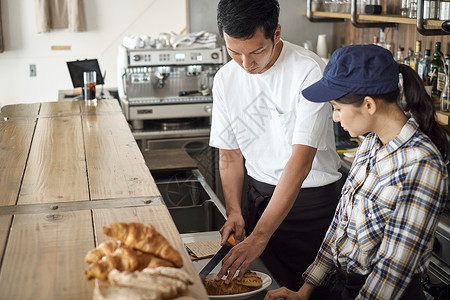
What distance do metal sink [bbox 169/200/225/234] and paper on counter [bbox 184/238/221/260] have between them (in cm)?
47

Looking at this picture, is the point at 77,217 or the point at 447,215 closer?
the point at 77,217

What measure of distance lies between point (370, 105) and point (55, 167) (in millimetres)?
911

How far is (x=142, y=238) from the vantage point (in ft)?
3.01

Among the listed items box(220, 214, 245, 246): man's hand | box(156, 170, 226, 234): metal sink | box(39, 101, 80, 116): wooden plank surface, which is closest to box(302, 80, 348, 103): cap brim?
box(220, 214, 245, 246): man's hand

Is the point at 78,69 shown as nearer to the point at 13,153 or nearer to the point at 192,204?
the point at 192,204

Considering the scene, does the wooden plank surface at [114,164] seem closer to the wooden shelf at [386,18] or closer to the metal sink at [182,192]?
the metal sink at [182,192]

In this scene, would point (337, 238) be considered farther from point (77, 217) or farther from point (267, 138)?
point (77, 217)

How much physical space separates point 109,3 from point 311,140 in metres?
4.90

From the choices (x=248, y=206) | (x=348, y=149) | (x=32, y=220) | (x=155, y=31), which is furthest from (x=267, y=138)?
(x=155, y=31)

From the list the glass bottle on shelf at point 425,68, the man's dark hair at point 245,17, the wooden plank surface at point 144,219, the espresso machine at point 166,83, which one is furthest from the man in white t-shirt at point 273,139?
the espresso machine at point 166,83

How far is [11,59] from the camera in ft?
20.3

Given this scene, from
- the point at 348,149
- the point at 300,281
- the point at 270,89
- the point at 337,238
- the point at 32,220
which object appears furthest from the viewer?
the point at 348,149

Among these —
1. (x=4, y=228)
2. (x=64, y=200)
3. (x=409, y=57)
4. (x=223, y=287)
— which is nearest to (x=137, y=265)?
(x=4, y=228)

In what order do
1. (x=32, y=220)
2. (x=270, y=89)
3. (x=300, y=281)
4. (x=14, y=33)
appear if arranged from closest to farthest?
(x=32, y=220) < (x=270, y=89) < (x=300, y=281) < (x=14, y=33)
